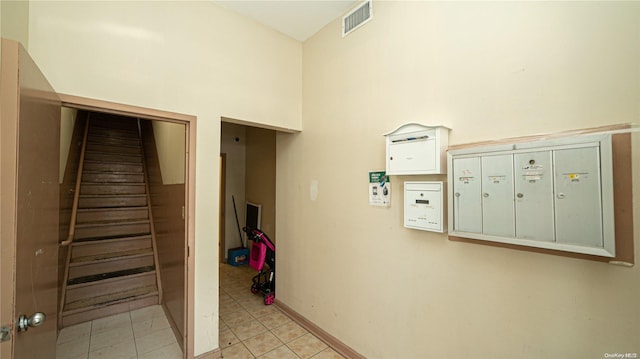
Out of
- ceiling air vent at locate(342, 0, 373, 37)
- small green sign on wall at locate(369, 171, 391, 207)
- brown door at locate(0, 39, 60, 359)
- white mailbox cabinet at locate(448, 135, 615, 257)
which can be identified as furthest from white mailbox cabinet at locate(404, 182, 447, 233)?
brown door at locate(0, 39, 60, 359)

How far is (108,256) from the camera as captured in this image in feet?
10.4

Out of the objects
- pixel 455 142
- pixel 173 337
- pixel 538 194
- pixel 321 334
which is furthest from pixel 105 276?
pixel 538 194

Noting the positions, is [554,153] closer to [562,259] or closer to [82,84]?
[562,259]

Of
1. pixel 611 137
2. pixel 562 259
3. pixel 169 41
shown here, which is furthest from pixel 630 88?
pixel 169 41

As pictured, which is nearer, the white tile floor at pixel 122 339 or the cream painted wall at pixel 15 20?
the cream painted wall at pixel 15 20

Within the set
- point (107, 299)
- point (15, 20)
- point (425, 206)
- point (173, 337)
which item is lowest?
point (173, 337)

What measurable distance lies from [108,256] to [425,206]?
3.96m

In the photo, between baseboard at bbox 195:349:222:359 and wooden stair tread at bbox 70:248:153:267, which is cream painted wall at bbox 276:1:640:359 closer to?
baseboard at bbox 195:349:222:359

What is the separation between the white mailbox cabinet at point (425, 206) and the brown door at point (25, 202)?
1.93 meters

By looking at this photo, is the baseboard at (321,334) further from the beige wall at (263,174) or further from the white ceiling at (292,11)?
the white ceiling at (292,11)

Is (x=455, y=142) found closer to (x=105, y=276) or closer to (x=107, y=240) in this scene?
A: (x=105, y=276)

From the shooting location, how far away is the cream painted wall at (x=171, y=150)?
2406mm

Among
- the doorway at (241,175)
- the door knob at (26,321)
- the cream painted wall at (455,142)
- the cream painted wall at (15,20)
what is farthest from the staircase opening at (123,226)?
the doorway at (241,175)

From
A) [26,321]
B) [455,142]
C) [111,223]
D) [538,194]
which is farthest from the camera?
[111,223]
